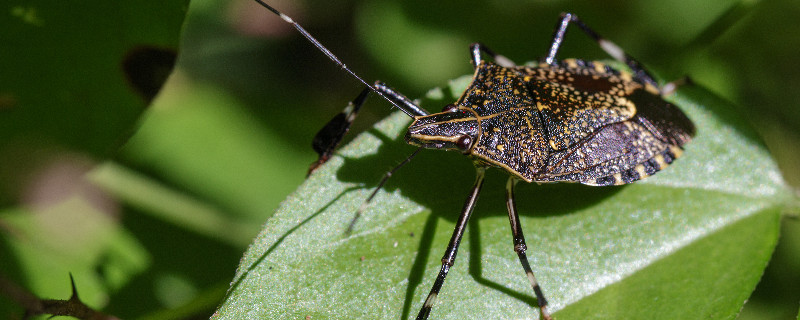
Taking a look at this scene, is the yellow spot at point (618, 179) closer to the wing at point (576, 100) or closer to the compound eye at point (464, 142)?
the wing at point (576, 100)

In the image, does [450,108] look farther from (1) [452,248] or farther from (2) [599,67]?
(2) [599,67]

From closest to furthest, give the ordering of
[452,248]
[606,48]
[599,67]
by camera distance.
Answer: [452,248]
[599,67]
[606,48]

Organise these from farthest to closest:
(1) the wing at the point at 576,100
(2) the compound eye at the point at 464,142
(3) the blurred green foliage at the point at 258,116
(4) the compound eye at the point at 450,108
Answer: (3) the blurred green foliage at the point at 258,116 < (1) the wing at the point at 576,100 < (4) the compound eye at the point at 450,108 < (2) the compound eye at the point at 464,142

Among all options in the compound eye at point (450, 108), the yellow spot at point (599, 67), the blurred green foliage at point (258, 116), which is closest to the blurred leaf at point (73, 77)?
the blurred green foliage at point (258, 116)

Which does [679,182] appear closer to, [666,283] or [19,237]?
[666,283]

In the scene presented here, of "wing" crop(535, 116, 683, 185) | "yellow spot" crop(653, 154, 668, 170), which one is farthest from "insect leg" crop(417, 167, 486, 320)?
"yellow spot" crop(653, 154, 668, 170)

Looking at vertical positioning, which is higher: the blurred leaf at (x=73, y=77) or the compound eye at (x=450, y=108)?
the compound eye at (x=450, y=108)

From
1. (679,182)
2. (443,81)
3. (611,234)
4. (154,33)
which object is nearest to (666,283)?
(611,234)

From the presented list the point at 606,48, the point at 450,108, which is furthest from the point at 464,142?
the point at 606,48

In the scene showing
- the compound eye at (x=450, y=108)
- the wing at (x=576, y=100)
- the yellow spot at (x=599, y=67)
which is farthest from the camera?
the yellow spot at (x=599, y=67)
